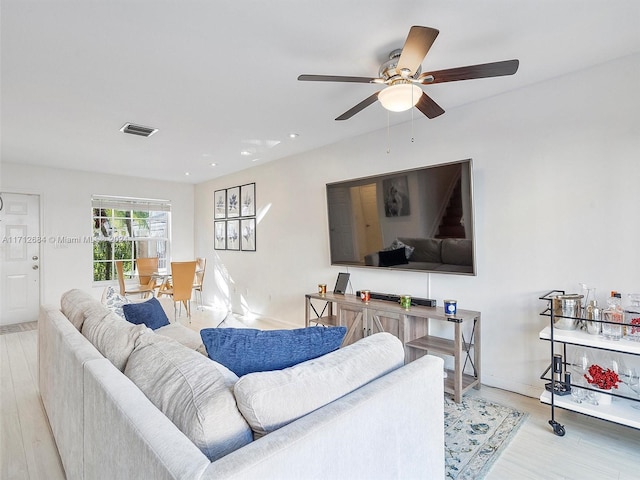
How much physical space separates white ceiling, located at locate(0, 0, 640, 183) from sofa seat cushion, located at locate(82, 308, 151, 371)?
1.63m

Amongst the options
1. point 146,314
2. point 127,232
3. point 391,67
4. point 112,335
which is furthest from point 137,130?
point 127,232

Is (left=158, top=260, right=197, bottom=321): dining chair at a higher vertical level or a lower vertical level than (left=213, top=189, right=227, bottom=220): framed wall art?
lower

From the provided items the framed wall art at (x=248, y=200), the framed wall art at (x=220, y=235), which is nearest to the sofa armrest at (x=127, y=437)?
the framed wall art at (x=248, y=200)

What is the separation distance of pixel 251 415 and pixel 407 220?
260 centimetres

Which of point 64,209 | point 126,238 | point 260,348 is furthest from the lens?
point 126,238

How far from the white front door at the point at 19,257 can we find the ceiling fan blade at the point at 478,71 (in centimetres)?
586

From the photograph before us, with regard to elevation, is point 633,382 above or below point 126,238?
below

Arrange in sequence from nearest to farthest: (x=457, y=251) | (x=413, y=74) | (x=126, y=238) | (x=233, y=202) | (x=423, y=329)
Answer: (x=413, y=74), (x=457, y=251), (x=423, y=329), (x=233, y=202), (x=126, y=238)

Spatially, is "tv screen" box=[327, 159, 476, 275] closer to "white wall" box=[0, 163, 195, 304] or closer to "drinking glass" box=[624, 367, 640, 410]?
"drinking glass" box=[624, 367, 640, 410]

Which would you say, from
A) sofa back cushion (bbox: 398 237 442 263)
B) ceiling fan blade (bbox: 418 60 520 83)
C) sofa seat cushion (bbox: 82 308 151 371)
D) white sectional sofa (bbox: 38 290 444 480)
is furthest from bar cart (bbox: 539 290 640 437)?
sofa seat cushion (bbox: 82 308 151 371)

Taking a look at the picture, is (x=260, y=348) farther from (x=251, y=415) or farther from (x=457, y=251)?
(x=457, y=251)

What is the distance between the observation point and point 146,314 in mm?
2789

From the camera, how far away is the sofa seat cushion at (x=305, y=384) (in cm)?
100

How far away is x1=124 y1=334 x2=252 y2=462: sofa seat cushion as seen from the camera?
0.95 metres
